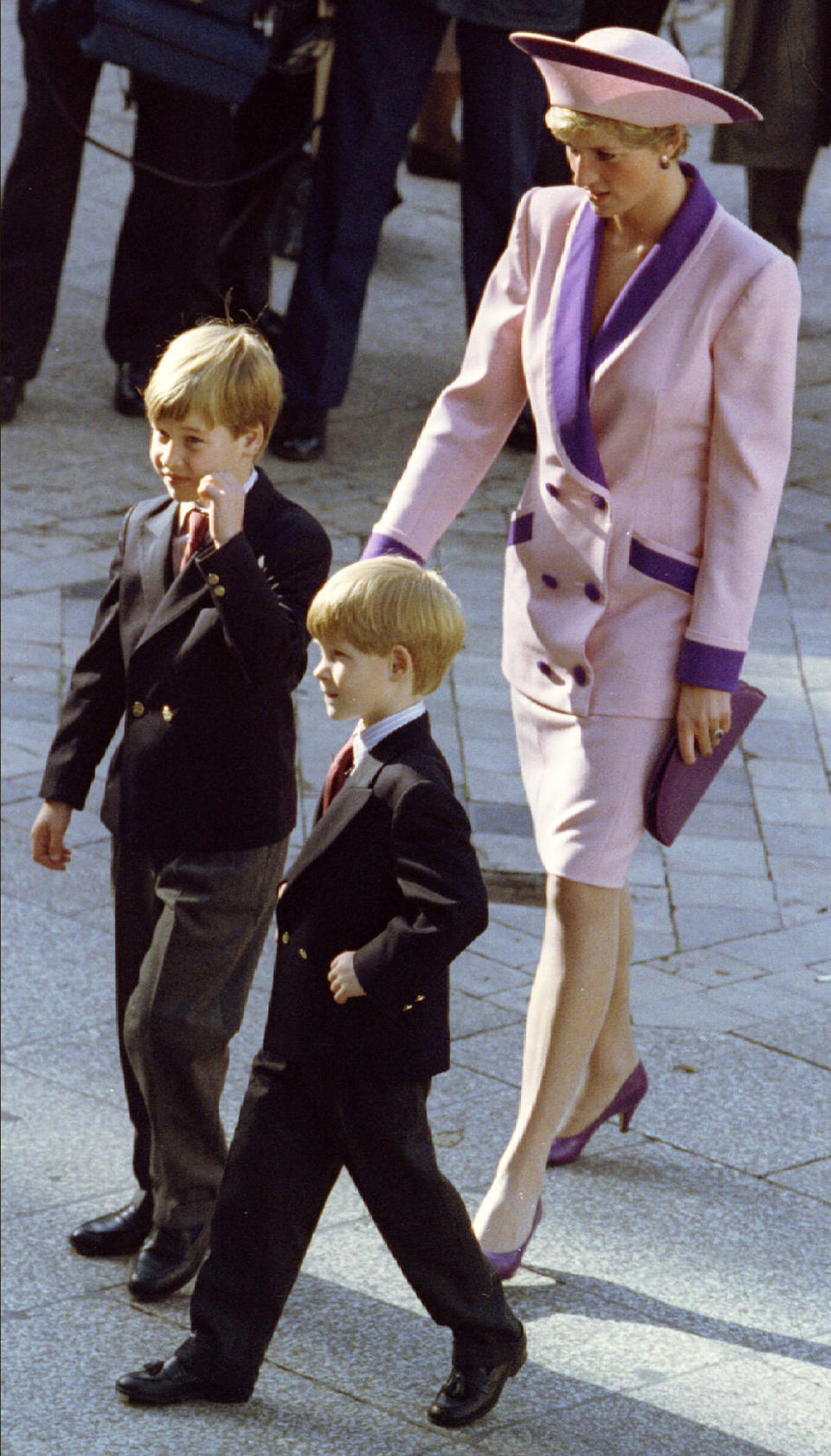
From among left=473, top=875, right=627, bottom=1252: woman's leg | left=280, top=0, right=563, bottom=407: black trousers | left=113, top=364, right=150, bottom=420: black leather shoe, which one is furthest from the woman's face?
left=113, top=364, right=150, bottom=420: black leather shoe

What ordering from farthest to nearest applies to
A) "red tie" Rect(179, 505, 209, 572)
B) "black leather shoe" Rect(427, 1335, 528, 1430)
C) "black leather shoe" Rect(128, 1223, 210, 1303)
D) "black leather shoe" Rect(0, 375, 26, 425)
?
"black leather shoe" Rect(0, 375, 26, 425)
"black leather shoe" Rect(128, 1223, 210, 1303)
"black leather shoe" Rect(427, 1335, 528, 1430)
"red tie" Rect(179, 505, 209, 572)

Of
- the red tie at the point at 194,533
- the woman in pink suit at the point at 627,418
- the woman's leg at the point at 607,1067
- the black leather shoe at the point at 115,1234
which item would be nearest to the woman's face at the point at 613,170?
the woman in pink suit at the point at 627,418

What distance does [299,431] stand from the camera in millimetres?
4277

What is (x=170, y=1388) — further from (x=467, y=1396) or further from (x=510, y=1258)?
(x=510, y=1258)

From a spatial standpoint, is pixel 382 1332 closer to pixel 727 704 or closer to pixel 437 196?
pixel 727 704

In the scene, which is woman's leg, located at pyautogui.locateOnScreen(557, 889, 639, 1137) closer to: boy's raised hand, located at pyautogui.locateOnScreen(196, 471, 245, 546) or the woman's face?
boy's raised hand, located at pyautogui.locateOnScreen(196, 471, 245, 546)

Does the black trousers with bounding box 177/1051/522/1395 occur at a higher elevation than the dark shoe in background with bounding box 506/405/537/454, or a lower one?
lower

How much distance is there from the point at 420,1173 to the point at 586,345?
68cm

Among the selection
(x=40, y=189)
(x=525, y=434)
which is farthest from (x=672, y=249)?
(x=40, y=189)

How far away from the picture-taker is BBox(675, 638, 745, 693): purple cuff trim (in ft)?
5.07

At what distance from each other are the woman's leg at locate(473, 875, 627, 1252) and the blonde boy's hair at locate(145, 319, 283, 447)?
0.77 metres

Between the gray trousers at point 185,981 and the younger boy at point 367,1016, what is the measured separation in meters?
0.41

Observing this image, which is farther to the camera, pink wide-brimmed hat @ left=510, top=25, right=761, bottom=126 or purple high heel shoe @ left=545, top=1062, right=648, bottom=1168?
purple high heel shoe @ left=545, top=1062, right=648, bottom=1168

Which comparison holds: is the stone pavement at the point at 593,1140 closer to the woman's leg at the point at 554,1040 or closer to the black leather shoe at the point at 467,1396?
the black leather shoe at the point at 467,1396
